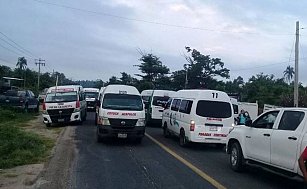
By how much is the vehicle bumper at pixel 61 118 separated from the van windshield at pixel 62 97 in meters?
0.92

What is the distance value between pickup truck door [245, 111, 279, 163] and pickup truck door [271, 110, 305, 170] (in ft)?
0.86

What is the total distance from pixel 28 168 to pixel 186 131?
663 centimetres

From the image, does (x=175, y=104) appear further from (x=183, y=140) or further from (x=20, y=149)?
(x=20, y=149)

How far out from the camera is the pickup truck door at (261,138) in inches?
386

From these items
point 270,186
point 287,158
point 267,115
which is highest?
point 267,115

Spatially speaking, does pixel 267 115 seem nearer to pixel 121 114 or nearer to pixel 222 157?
pixel 222 157

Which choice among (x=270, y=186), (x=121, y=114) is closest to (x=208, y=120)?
(x=121, y=114)

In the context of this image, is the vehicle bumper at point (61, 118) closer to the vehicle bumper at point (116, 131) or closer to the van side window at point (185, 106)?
the vehicle bumper at point (116, 131)

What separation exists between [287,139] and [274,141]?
56 cm

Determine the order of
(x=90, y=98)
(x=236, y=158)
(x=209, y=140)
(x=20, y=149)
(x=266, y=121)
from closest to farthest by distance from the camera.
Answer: (x=266, y=121), (x=236, y=158), (x=20, y=149), (x=209, y=140), (x=90, y=98)

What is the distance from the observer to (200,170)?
1080 cm

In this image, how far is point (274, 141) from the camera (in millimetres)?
9430

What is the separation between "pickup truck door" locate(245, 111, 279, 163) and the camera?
9803 mm

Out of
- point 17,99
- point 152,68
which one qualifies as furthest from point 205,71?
point 17,99
